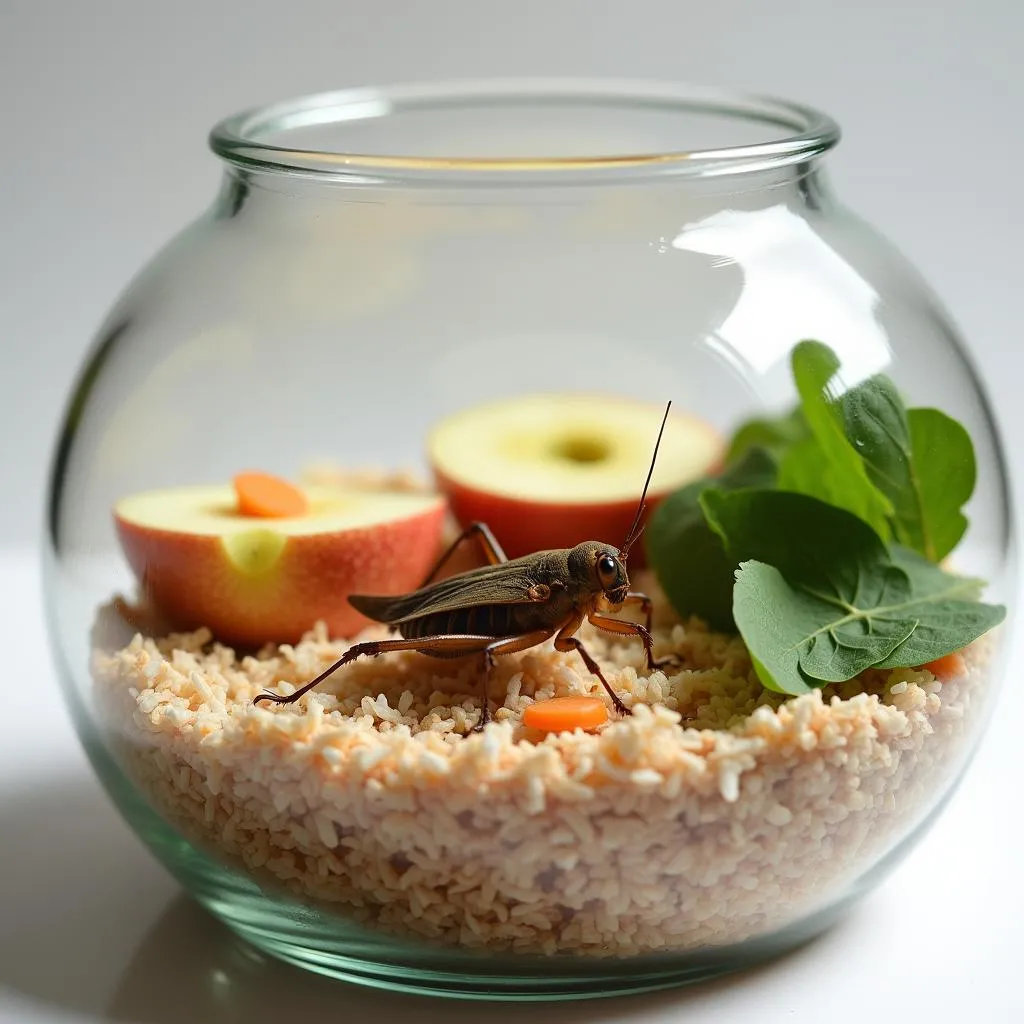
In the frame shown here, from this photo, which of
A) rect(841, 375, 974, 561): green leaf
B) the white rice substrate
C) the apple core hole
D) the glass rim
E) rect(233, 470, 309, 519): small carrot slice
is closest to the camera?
the white rice substrate

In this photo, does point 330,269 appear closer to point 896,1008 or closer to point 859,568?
point 859,568

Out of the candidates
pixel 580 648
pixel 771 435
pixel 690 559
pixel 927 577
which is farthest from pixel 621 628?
pixel 771 435

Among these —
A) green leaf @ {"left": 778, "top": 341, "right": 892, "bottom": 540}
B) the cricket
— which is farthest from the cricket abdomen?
green leaf @ {"left": 778, "top": 341, "right": 892, "bottom": 540}

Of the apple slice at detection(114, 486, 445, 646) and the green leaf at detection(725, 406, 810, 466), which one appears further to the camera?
the green leaf at detection(725, 406, 810, 466)

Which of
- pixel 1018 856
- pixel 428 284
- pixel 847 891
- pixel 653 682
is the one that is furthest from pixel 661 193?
pixel 1018 856

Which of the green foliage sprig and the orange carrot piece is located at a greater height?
the green foliage sprig

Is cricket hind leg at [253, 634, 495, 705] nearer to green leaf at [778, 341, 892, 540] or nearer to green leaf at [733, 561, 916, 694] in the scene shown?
green leaf at [733, 561, 916, 694]

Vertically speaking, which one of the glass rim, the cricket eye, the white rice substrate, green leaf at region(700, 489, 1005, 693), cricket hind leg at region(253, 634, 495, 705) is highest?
the glass rim

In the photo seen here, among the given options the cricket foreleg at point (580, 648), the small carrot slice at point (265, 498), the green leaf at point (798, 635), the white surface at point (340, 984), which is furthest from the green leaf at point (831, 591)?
Answer: the small carrot slice at point (265, 498)
